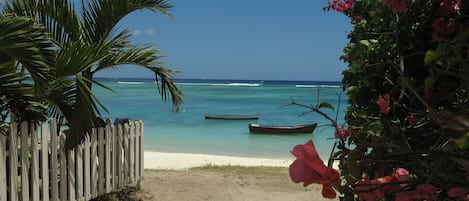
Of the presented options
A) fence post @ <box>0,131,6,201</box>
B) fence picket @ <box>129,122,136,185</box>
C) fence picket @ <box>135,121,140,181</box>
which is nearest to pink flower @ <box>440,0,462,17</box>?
fence post @ <box>0,131,6,201</box>

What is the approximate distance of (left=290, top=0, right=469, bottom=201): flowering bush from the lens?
747 mm

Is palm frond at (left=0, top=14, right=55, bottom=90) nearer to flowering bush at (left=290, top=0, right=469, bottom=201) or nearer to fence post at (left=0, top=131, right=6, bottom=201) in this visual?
fence post at (left=0, top=131, right=6, bottom=201)

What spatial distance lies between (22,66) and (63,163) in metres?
1.07

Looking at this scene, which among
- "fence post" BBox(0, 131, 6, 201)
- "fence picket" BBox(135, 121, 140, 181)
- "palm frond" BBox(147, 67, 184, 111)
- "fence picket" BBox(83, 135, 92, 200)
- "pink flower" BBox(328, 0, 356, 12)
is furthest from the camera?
"fence picket" BBox(135, 121, 140, 181)

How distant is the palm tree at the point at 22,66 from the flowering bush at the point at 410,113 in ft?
7.91

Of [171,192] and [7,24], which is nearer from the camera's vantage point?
[7,24]

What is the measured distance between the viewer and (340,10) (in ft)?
9.09

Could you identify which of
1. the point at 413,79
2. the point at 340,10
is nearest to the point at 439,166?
the point at 413,79

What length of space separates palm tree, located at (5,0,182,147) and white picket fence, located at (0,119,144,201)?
0.23 m

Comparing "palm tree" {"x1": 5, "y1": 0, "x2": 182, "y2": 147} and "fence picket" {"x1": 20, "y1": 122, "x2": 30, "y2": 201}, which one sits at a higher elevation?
"palm tree" {"x1": 5, "y1": 0, "x2": 182, "y2": 147}

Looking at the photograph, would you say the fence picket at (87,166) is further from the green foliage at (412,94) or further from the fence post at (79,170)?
the green foliage at (412,94)

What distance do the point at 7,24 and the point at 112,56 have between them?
5.25 feet

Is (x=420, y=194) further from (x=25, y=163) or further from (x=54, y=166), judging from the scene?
(x=54, y=166)

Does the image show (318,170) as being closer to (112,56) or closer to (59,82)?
(59,82)
